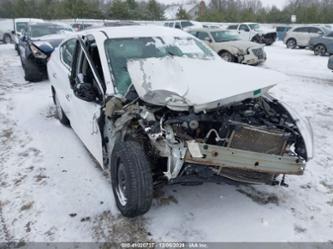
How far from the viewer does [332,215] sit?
127 inches

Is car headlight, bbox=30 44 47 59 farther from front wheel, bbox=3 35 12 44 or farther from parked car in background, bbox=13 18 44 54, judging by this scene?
front wheel, bbox=3 35 12 44

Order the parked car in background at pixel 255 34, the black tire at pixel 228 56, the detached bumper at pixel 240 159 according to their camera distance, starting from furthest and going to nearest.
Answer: the parked car in background at pixel 255 34
the black tire at pixel 228 56
the detached bumper at pixel 240 159

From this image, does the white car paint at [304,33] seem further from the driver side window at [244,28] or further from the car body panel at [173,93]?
the car body panel at [173,93]

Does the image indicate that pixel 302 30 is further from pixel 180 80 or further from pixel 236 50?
pixel 180 80

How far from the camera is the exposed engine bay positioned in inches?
107

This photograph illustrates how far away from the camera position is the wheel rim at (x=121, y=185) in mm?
2980

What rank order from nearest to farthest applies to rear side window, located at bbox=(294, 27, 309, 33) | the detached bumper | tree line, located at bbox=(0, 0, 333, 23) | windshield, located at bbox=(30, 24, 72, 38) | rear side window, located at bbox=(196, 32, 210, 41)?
the detached bumper < windshield, located at bbox=(30, 24, 72, 38) < rear side window, located at bbox=(196, 32, 210, 41) < rear side window, located at bbox=(294, 27, 309, 33) < tree line, located at bbox=(0, 0, 333, 23)

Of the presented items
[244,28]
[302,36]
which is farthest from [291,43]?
[244,28]

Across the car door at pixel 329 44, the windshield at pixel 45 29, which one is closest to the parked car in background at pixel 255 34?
the car door at pixel 329 44

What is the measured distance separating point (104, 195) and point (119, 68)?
142 cm

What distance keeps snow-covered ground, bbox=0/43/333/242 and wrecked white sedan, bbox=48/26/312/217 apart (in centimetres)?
31

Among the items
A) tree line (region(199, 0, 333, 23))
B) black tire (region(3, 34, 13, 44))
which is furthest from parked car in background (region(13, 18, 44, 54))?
tree line (region(199, 0, 333, 23))

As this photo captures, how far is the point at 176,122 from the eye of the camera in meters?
2.90

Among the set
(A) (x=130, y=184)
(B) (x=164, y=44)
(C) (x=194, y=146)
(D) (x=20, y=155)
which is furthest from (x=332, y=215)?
(D) (x=20, y=155)
